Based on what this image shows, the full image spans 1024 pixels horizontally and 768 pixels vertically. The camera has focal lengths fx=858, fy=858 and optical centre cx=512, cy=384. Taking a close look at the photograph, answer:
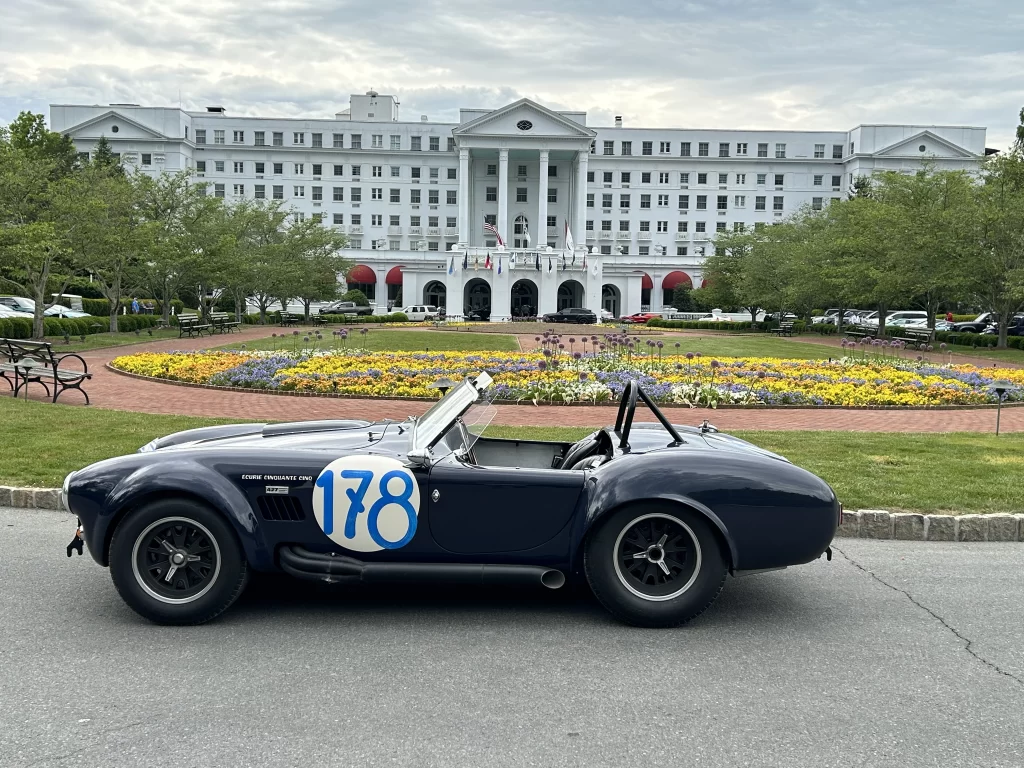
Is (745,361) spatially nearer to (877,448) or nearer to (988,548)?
(877,448)

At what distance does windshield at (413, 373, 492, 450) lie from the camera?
485cm

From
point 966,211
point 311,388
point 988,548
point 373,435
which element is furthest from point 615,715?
point 966,211

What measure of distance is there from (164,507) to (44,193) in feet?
94.3

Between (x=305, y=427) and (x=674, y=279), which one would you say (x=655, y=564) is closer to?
(x=305, y=427)

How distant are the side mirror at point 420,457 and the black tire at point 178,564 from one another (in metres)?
1.06

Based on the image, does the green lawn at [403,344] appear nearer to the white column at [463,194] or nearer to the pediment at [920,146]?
the white column at [463,194]

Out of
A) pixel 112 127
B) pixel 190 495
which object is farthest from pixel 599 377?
pixel 112 127

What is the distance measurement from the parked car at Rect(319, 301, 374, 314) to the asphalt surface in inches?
2650

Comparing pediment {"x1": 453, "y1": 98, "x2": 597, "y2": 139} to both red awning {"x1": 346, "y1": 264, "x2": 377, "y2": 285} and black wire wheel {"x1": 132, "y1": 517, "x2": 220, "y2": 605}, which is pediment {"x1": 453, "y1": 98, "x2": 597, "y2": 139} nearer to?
red awning {"x1": 346, "y1": 264, "x2": 377, "y2": 285}

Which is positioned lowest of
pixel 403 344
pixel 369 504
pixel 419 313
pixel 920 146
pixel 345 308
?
pixel 369 504

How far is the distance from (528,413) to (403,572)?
28.4ft

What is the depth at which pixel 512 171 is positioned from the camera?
3711 inches

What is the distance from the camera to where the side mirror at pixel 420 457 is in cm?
471

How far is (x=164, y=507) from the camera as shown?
4660mm
